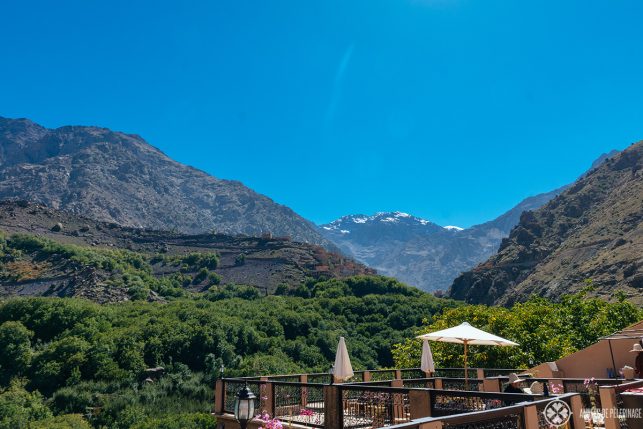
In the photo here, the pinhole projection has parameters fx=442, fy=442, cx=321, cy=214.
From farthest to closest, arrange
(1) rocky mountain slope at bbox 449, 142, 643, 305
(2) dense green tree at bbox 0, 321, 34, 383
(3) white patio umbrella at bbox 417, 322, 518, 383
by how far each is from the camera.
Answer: (1) rocky mountain slope at bbox 449, 142, 643, 305 → (2) dense green tree at bbox 0, 321, 34, 383 → (3) white patio umbrella at bbox 417, 322, 518, 383

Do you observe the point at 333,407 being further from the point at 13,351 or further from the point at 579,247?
the point at 579,247

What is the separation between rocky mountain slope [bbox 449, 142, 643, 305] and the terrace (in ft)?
123

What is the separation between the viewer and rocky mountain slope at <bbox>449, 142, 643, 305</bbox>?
50.6 meters

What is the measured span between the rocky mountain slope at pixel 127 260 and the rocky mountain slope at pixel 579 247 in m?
39.9

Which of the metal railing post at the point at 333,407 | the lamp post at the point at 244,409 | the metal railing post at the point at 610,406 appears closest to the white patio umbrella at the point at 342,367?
the metal railing post at the point at 333,407

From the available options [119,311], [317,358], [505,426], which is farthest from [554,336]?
[119,311]

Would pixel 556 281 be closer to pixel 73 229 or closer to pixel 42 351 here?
pixel 42 351

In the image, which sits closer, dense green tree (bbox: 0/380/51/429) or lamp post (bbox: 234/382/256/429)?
lamp post (bbox: 234/382/256/429)

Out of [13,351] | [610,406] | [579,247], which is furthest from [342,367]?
[579,247]

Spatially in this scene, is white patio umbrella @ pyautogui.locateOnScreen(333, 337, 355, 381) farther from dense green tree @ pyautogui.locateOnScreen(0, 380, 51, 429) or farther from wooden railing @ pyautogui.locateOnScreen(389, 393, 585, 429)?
dense green tree @ pyautogui.locateOnScreen(0, 380, 51, 429)

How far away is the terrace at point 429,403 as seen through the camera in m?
4.30

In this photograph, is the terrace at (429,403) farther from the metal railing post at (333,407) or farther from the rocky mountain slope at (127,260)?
the rocky mountain slope at (127,260)

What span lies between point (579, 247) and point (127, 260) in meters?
89.6

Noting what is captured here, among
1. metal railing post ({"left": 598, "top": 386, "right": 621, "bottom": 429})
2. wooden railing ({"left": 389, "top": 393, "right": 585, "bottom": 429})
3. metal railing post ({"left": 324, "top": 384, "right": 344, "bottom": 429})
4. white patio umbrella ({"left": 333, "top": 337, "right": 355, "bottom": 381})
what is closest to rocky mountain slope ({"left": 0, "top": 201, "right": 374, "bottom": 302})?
white patio umbrella ({"left": 333, "top": 337, "right": 355, "bottom": 381})
